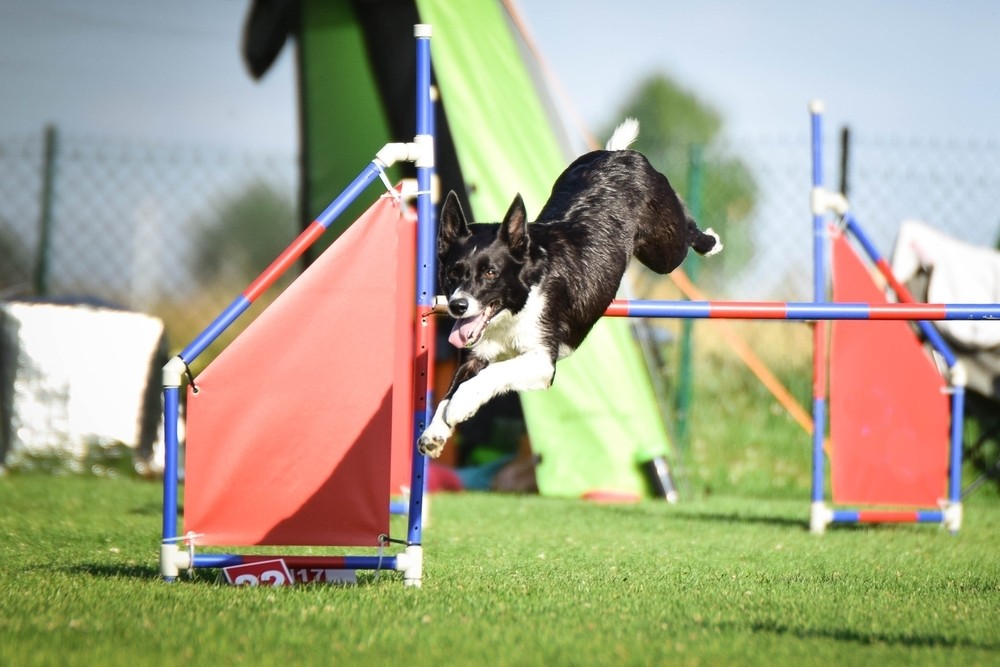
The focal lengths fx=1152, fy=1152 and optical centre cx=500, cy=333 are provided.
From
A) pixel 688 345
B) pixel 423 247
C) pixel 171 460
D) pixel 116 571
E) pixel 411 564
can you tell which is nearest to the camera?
pixel 171 460

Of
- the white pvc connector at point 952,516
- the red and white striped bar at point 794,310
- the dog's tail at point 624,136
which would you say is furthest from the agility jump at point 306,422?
the white pvc connector at point 952,516

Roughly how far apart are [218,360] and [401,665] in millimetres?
1478

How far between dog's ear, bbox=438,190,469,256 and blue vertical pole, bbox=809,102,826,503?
8.70 ft

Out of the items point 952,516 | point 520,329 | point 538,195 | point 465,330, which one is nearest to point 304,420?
point 465,330

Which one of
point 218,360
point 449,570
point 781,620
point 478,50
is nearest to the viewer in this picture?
point 781,620

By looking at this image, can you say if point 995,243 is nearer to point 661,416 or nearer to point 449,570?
point 661,416

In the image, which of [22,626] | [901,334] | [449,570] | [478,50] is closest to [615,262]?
[449,570]

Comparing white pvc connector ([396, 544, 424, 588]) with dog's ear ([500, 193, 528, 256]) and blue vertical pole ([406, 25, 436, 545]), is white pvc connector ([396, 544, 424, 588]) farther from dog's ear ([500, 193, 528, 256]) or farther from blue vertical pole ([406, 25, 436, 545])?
dog's ear ([500, 193, 528, 256])

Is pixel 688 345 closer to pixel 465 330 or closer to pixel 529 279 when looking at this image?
pixel 529 279

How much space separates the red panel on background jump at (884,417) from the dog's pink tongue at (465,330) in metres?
3.08

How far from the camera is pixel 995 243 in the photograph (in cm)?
870

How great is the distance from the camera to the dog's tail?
4656 mm

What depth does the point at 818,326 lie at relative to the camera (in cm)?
610

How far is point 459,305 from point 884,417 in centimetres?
346
